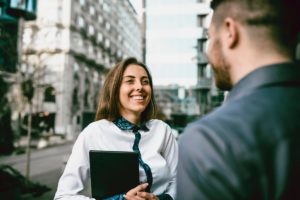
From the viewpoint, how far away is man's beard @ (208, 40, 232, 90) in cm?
90

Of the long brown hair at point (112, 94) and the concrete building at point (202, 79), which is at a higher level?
the concrete building at point (202, 79)

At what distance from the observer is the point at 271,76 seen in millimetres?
801

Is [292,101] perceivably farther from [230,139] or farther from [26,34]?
[26,34]

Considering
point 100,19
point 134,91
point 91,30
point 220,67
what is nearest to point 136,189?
point 134,91

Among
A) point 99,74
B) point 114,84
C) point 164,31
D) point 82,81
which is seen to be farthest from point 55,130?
point 114,84

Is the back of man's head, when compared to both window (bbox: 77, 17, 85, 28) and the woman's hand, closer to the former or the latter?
the woman's hand

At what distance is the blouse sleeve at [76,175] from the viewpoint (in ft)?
5.55

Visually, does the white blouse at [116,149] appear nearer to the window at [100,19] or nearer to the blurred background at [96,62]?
the blurred background at [96,62]

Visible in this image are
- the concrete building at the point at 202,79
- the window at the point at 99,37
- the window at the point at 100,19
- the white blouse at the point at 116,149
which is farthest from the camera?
the window at the point at 100,19

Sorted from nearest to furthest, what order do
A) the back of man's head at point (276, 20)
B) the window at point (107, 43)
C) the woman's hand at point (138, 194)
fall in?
the back of man's head at point (276, 20) → the woman's hand at point (138, 194) → the window at point (107, 43)

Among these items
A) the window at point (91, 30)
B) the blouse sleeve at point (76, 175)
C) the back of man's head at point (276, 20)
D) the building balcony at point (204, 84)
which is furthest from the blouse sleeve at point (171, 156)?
the window at point (91, 30)

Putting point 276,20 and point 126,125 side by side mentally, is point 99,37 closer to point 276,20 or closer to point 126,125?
point 126,125

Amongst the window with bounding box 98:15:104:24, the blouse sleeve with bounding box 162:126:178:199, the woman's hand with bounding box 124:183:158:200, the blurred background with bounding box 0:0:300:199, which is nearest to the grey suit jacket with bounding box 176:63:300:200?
the woman's hand with bounding box 124:183:158:200

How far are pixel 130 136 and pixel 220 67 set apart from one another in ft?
3.52
